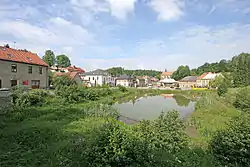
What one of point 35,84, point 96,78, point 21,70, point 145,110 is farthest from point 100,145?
point 96,78

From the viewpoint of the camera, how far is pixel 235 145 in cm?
601

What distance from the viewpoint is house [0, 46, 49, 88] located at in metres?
21.1

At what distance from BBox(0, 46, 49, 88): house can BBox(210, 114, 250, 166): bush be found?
24882 millimetres

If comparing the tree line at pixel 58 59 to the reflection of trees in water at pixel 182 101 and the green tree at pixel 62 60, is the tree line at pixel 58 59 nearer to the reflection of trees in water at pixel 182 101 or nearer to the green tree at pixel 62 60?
the green tree at pixel 62 60

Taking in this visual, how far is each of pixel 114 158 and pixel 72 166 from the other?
5.94 feet

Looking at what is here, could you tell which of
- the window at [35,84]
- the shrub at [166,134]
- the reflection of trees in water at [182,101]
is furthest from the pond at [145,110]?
the window at [35,84]

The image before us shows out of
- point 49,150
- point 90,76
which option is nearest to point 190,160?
point 49,150

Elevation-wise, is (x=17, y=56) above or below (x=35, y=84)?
above

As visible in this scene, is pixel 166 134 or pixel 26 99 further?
pixel 26 99

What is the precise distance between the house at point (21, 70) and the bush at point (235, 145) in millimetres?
24882

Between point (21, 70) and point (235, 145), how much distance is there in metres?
26.5

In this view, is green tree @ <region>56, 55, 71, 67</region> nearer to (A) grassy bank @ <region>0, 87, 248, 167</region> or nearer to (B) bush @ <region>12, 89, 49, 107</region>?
(B) bush @ <region>12, 89, 49, 107</region>

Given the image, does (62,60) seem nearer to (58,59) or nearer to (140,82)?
(58,59)

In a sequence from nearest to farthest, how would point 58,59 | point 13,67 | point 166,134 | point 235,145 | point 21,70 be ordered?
point 235,145 < point 166,134 < point 13,67 < point 21,70 < point 58,59
